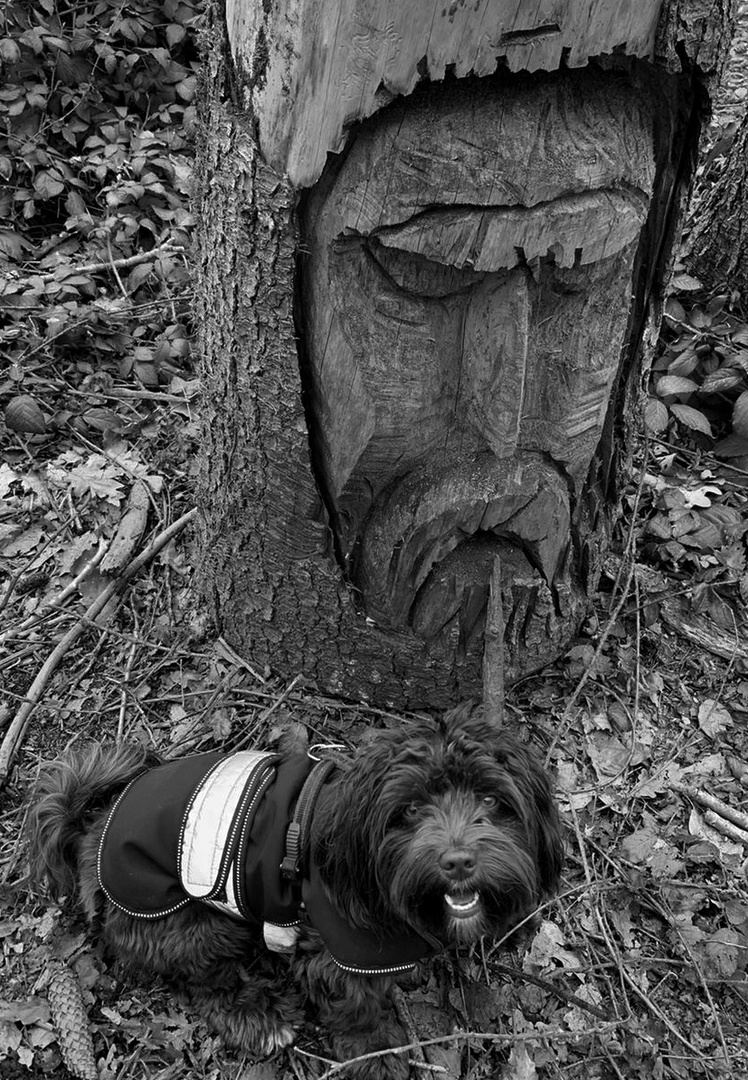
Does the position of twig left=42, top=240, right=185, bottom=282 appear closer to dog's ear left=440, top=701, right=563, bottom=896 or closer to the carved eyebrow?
the carved eyebrow

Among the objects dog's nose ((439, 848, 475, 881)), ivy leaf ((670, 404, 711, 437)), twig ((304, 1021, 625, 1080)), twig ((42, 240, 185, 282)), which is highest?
twig ((42, 240, 185, 282))

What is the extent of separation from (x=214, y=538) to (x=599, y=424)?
1580 mm

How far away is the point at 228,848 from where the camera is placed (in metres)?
2.78

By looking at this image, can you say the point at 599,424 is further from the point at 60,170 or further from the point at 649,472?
the point at 60,170

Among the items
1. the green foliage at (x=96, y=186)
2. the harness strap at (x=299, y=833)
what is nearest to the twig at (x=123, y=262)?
the green foliage at (x=96, y=186)

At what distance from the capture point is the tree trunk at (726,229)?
4883mm

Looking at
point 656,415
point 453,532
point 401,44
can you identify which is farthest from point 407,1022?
point 656,415

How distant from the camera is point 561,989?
2.93 metres

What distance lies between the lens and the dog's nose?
230 cm

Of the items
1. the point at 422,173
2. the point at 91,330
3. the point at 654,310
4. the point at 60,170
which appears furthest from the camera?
the point at 60,170

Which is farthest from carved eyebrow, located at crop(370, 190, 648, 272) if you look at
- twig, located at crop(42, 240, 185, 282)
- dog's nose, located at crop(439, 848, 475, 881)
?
twig, located at crop(42, 240, 185, 282)

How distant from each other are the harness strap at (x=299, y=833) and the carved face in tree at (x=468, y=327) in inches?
32.6

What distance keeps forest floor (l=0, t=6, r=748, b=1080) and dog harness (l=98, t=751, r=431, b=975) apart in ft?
1.47

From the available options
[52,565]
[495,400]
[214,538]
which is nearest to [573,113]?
[495,400]
